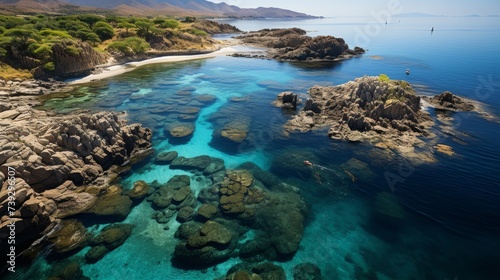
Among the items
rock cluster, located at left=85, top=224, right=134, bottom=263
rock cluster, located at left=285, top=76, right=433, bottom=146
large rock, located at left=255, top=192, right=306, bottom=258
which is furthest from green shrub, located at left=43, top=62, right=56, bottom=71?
large rock, located at left=255, top=192, right=306, bottom=258

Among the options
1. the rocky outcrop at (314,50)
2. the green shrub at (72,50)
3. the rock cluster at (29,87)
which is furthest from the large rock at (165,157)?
the rocky outcrop at (314,50)

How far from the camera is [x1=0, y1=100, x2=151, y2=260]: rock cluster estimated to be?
64.5 ft

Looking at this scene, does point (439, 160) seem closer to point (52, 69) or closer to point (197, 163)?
point (197, 163)

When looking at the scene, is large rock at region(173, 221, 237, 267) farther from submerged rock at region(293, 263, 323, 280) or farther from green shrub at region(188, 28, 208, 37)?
green shrub at region(188, 28, 208, 37)

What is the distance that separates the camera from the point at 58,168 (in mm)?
23578

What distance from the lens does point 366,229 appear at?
71.3 ft

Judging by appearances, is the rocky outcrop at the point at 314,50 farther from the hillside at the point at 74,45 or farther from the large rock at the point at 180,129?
the large rock at the point at 180,129

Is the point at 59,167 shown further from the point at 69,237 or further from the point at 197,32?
the point at 197,32

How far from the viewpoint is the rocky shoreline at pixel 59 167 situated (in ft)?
64.3

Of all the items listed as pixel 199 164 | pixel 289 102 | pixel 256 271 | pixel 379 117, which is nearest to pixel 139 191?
pixel 199 164

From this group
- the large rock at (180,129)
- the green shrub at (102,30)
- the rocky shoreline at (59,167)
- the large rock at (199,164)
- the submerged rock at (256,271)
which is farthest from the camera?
the green shrub at (102,30)

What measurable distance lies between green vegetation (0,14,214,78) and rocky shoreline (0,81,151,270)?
30.4m

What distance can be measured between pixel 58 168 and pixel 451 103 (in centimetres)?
6330

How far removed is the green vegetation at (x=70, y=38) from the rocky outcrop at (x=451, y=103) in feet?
A: 268
